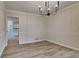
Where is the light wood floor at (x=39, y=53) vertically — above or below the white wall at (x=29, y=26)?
below

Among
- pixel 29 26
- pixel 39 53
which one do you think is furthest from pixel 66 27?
pixel 29 26

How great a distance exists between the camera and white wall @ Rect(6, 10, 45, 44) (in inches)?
182

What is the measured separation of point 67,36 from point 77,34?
553 millimetres

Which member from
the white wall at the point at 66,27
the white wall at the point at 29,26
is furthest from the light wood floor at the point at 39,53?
the white wall at the point at 29,26

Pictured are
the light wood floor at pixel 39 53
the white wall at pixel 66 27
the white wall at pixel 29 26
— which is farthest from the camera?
the white wall at pixel 29 26

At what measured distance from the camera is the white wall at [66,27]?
→ 3406 millimetres

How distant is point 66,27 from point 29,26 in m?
2.13

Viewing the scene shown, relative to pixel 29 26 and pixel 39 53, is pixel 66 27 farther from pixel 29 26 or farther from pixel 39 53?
pixel 29 26

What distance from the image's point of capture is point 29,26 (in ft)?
16.1


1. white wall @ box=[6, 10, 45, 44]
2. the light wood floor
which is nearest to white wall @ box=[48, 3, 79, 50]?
the light wood floor

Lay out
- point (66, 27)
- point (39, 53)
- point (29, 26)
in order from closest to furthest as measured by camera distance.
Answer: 1. point (39, 53)
2. point (66, 27)
3. point (29, 26)

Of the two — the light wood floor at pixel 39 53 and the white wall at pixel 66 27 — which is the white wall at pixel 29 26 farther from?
the light wood floor at pixel 39 53

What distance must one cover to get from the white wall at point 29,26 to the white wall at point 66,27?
752 mm

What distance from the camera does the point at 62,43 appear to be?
416 cm
